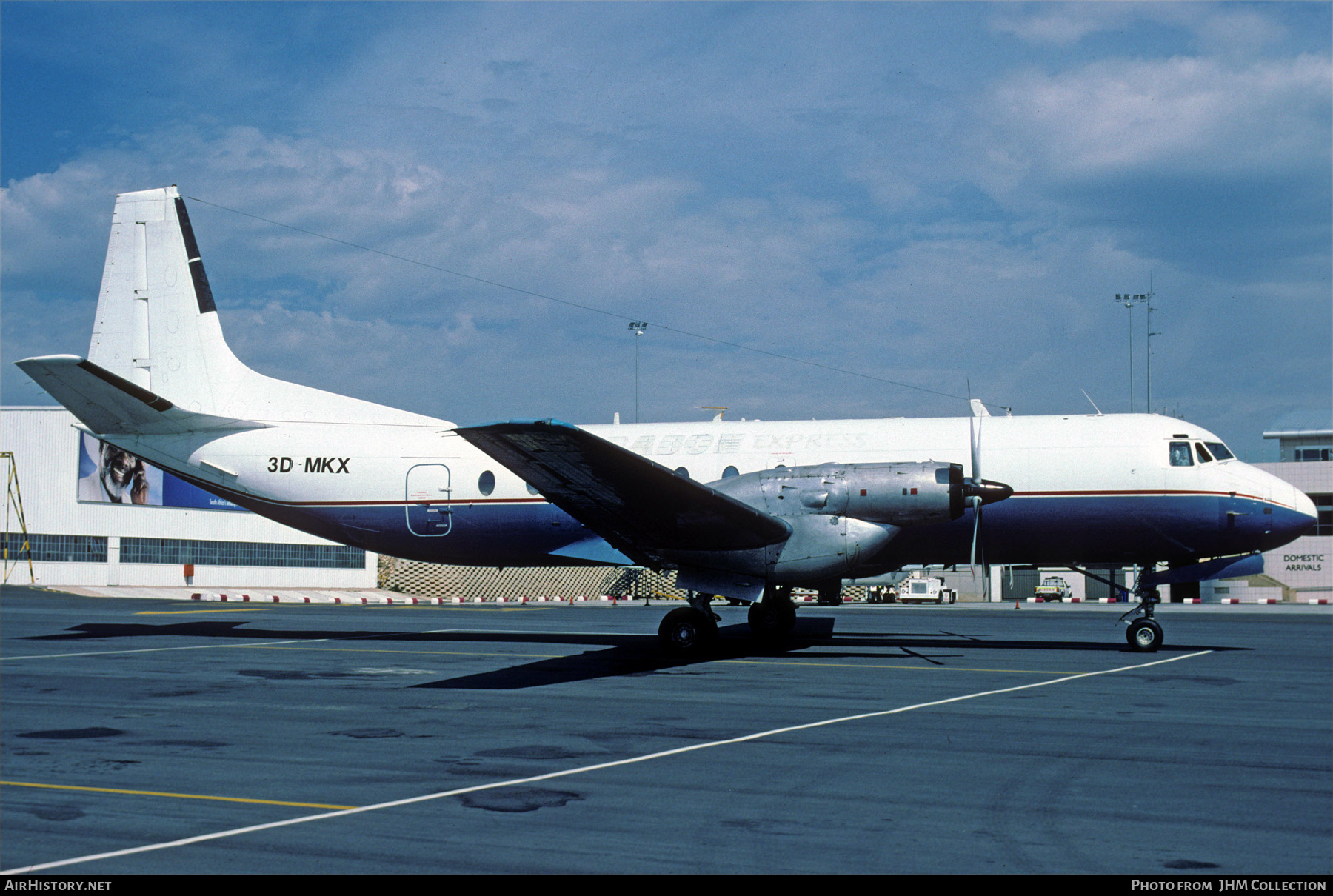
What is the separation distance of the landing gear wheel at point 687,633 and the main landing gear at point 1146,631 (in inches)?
289

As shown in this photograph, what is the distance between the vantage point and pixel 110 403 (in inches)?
763

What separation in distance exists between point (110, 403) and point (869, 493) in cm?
1429

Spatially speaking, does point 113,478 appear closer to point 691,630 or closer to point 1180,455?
point 691,630

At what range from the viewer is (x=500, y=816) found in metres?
6.79

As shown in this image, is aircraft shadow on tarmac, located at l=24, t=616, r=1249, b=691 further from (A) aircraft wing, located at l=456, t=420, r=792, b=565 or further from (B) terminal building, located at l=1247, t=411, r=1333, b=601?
(B) terminal building, located at l=1247, t=411, r=1333, b=601

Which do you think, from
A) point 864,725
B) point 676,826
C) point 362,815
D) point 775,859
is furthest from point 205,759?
point 864,725

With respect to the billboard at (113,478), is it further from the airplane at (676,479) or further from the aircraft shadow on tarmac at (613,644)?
the airplane at (676,479)

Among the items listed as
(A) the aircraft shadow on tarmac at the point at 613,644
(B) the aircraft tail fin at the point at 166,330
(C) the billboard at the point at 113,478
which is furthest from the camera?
(C) the billboard at the point at 113,478

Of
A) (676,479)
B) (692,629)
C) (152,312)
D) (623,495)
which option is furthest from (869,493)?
(152,312)

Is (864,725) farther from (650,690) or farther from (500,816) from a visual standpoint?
(500,816)

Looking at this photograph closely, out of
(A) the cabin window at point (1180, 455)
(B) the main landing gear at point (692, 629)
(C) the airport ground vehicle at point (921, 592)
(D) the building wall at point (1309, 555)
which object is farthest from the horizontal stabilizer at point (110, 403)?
(D) the building wall at point (1309, 555)

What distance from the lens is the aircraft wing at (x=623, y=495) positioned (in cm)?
1377

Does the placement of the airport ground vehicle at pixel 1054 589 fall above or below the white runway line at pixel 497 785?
below
